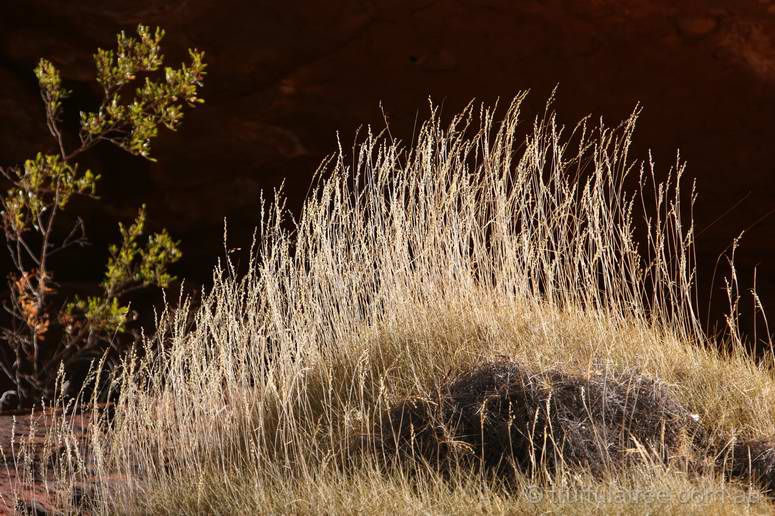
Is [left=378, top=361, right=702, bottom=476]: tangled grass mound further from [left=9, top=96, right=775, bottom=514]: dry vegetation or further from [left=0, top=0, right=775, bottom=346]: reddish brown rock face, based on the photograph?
[left=0, top=0, right=775, bottom=346]: reddish brown rock face

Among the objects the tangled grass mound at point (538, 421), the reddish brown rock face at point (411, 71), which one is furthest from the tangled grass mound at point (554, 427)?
the reddish brown rock face at point (411, 71)

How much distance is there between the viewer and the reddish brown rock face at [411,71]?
20.8ft

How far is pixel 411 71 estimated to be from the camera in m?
6.61

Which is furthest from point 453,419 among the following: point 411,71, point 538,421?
point 411,71

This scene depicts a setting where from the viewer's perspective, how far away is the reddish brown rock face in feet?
20.8

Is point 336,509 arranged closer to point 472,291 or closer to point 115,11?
point 472,291

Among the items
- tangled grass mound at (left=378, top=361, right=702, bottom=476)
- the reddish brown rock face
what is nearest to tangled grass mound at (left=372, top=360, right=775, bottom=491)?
tangled grass mound at (left=378, top=361, right=702, bottom=476)

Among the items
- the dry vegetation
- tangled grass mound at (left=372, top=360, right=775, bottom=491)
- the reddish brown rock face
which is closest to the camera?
the dry vegetation

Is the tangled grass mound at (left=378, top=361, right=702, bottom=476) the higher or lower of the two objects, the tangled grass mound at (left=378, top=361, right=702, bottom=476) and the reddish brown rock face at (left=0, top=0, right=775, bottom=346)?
the lower

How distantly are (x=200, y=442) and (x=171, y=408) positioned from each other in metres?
0.34

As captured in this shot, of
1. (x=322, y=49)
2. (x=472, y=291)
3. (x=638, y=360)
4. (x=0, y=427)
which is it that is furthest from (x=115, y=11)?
(x=638, y=360)

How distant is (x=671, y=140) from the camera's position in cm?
686

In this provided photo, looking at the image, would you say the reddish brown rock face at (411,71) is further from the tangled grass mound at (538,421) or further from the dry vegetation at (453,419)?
the tangled grass mound at (538,421)

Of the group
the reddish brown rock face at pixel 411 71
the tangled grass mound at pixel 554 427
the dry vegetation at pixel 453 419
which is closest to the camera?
the dry vegetation at pixel 453 419
